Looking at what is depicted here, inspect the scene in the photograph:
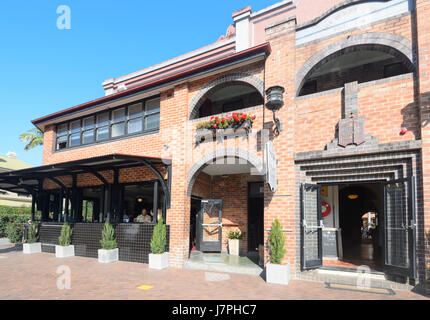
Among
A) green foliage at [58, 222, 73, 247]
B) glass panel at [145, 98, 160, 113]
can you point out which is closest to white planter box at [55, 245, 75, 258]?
green foliage at [58, 222, 73, 247]

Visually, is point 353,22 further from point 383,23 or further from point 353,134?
point 353,134

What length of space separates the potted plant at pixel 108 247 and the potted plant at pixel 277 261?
541 cm

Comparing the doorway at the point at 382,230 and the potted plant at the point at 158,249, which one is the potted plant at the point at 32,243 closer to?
the potted plant at the point at 158,249

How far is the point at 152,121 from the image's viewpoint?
10.4 meters

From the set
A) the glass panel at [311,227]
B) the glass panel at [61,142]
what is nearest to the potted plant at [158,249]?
the glass panel at [311,227]

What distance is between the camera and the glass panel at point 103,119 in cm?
1168

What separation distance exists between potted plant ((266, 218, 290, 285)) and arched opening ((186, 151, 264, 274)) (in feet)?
8.79

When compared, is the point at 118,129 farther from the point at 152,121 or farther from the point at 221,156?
the point at 221,156

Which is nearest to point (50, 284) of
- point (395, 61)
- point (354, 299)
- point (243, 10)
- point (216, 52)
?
point (354, 299)

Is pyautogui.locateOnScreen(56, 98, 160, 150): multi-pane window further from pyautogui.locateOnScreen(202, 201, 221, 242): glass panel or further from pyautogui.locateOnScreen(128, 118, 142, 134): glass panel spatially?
pyautogui.locateOnScreen(202, 201, 221, 242): glass panel

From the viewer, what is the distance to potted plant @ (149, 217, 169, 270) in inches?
326

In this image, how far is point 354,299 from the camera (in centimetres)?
540

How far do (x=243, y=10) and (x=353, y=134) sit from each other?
32.3 ft
